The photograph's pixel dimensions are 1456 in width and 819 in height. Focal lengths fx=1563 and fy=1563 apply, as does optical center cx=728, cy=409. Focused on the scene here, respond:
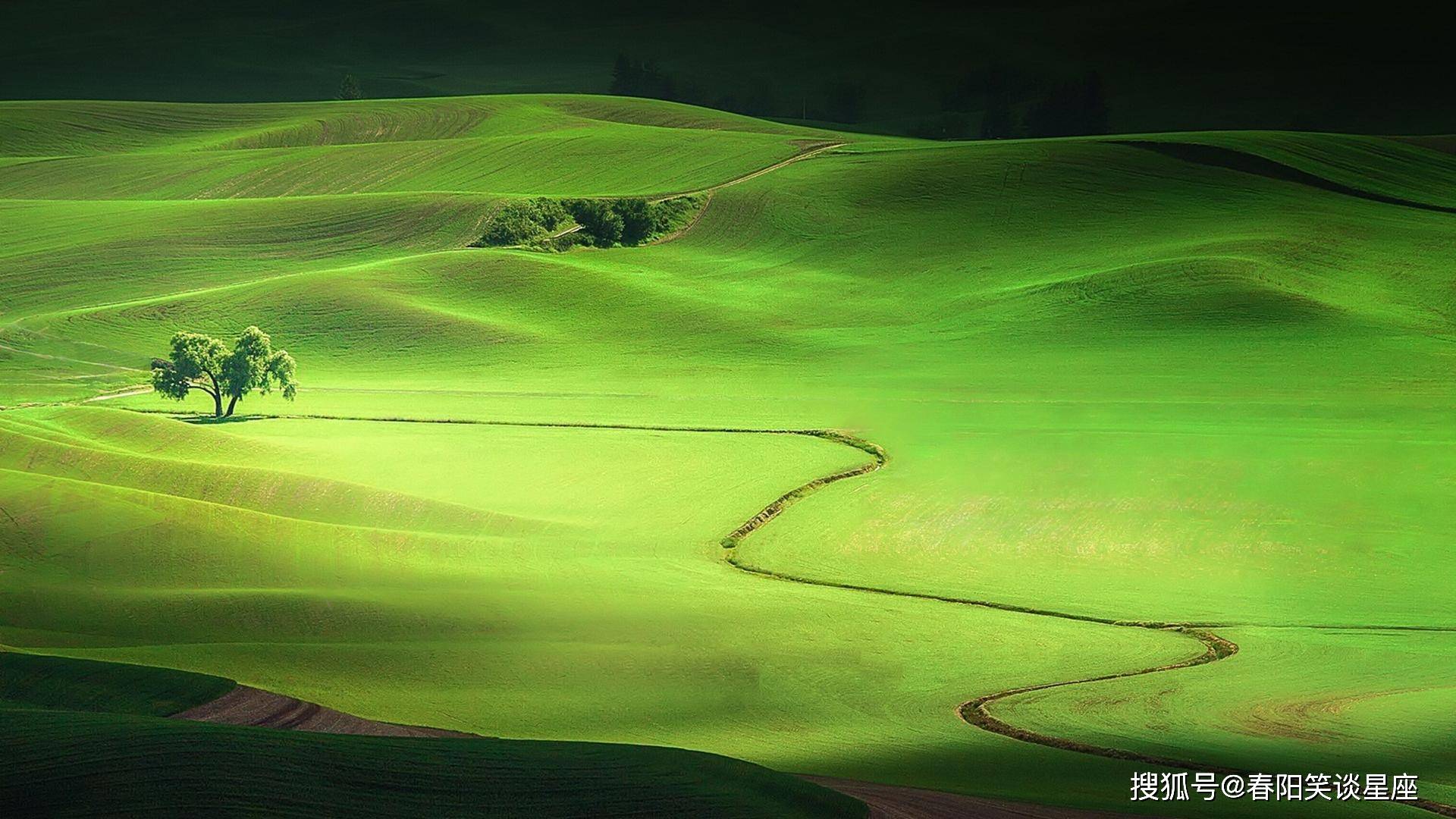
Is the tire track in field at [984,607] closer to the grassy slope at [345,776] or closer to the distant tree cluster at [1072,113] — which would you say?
the grassy slope at [345,776]

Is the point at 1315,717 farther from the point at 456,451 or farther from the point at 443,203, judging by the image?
the point at 443,203

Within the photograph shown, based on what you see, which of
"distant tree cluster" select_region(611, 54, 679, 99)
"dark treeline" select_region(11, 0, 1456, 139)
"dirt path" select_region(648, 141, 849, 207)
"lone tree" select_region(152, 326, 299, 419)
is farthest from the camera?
"distant tree cluster" select_region(611, 54, 679, 99)

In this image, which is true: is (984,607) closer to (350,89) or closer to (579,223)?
(579,223)

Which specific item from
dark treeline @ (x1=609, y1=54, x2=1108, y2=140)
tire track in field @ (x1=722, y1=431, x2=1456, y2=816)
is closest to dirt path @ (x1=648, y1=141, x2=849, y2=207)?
tire track in field @ (x1=722, y1=431, x2=1456, y2=816)

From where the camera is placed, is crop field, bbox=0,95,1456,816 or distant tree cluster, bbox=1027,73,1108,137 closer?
crop field, bbox=0,95,1456,816
